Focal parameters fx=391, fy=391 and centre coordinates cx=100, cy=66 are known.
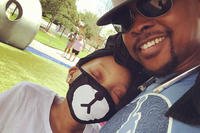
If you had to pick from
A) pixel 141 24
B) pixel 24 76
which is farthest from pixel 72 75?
pixel 24 76

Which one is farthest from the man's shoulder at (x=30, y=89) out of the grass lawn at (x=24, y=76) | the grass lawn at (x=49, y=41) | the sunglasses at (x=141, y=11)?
the grass lawn at (x=49, y=41)

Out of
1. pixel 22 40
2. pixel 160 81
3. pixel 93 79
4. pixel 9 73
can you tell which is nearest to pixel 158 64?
pixel 160 81

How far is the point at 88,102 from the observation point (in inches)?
90.0

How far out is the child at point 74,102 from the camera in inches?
86.7

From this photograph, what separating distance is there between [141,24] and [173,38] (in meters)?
0.19

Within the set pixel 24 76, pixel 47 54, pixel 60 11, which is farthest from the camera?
pixel 60 11

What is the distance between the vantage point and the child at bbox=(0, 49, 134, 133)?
7.22 ft

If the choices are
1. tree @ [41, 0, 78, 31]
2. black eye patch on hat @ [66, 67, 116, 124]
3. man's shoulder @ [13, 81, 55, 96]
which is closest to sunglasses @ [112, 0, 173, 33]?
black eye patch on hat @ [66, 67, 116, 124]

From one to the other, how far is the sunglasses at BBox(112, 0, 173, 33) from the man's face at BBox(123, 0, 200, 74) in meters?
0.02

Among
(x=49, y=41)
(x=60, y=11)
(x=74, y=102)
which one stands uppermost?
(x=74, y=102)

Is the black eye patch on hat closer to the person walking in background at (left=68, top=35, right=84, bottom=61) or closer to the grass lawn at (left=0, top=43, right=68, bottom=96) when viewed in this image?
the grass lawn at (left=0, top=43, right=68, bottom=96)

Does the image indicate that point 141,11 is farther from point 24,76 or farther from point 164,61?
point 24,76

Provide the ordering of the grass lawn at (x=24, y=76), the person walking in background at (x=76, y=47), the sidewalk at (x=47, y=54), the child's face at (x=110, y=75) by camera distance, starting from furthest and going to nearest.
Answer: 1. the person walking in background at (x=76, y=47)
2. the sidewalk at (x=47, y=54)
3. the grass lawn at (x=24, y=76)
4. the child's face at (x=110, y=75)

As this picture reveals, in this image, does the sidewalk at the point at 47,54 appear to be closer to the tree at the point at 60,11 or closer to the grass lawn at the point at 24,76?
the grass lawn at the point at 24,76
